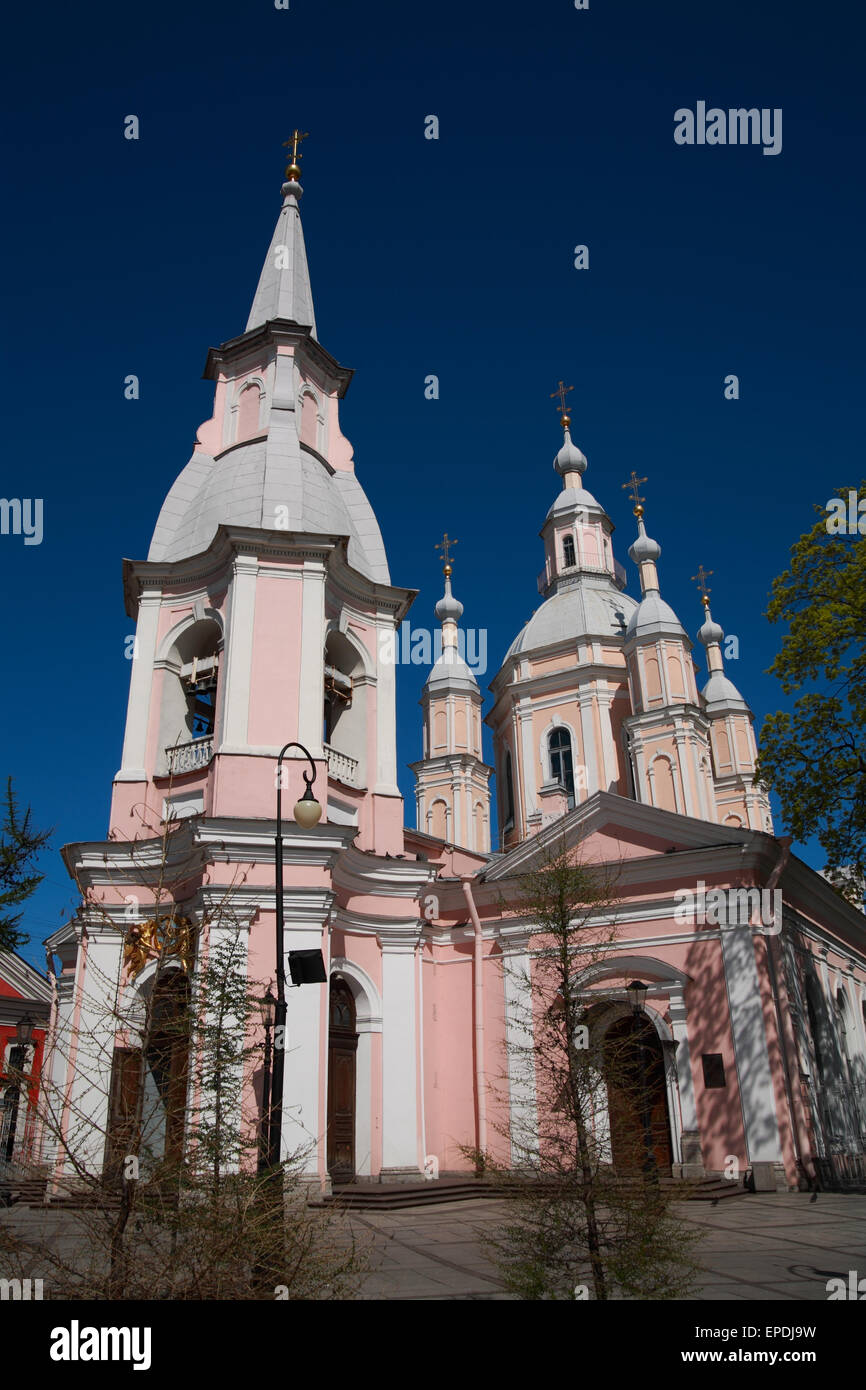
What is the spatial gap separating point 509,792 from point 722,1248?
25180 mm

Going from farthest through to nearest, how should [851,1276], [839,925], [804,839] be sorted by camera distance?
[839,925], [804,839], [851,1276]

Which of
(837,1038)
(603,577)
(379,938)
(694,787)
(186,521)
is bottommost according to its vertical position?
(837,1038)

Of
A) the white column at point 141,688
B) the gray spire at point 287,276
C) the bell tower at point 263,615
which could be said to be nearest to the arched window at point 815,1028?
the bell tower at point 263,615

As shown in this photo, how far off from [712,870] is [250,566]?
10.3 meters

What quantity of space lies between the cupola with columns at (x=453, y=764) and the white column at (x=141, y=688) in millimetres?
19398

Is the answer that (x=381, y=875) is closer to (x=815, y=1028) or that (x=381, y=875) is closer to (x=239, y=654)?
(x=239, y=654)

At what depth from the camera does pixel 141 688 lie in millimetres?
19031

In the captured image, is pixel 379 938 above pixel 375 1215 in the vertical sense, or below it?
above

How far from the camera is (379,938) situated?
60.0ft

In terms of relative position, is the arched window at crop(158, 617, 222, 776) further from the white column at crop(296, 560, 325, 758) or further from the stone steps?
the stone steps

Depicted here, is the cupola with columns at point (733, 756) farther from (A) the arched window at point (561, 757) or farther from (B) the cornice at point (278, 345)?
(B) the cornice at point (278, 345)

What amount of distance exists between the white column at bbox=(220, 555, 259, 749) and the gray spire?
7581 mm

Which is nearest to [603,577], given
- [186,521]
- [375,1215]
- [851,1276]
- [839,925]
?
[839,925]
